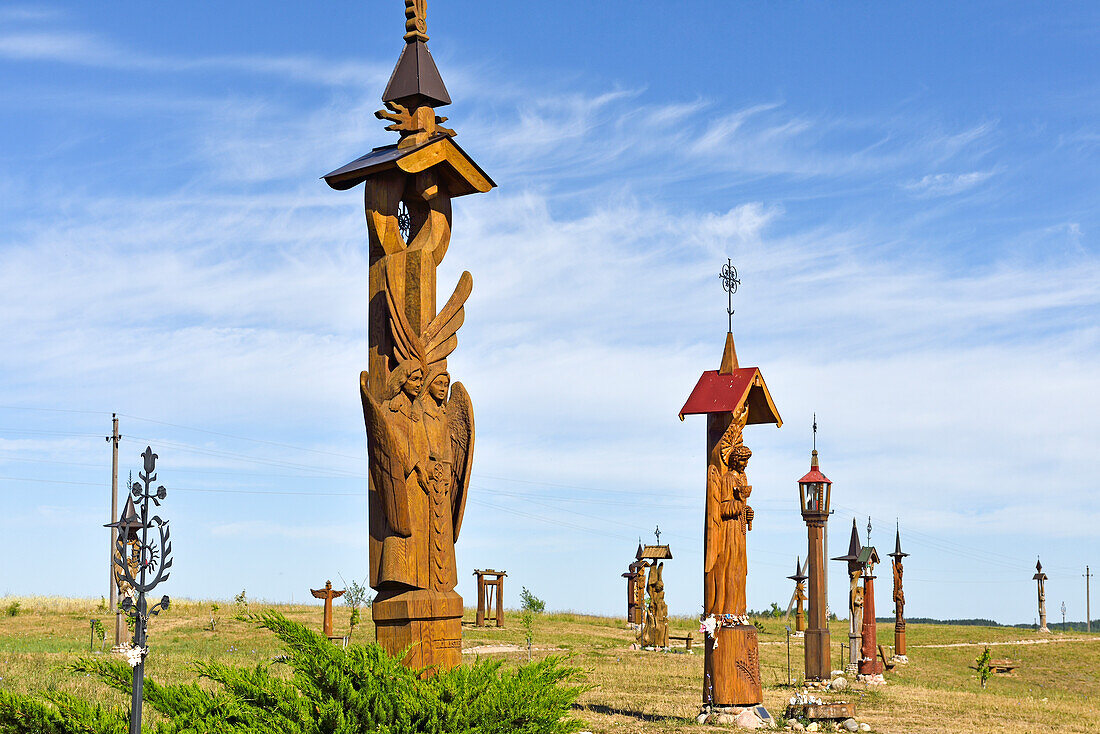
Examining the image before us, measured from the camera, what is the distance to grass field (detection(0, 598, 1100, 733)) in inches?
629

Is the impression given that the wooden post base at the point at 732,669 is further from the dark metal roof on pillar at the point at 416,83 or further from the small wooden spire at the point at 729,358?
the dark metal roof on pillar at the point at 416,83

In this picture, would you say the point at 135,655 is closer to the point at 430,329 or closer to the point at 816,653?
the point at 430,329

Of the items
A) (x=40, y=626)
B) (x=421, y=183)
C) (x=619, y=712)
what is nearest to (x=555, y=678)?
(x=421, y=183)

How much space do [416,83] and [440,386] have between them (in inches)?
104

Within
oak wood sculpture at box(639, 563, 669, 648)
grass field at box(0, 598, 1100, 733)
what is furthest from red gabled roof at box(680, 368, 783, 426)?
oak wood sculpture at box(639, 563, 669, 648)

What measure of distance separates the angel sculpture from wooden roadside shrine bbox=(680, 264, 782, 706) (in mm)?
6918

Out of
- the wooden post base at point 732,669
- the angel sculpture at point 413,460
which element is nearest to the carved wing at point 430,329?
the angel sculpture at point 413,460

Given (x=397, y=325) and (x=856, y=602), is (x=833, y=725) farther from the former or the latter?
(x=856, y=602)

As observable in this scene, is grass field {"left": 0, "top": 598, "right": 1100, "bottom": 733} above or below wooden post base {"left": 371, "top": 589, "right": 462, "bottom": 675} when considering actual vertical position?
below

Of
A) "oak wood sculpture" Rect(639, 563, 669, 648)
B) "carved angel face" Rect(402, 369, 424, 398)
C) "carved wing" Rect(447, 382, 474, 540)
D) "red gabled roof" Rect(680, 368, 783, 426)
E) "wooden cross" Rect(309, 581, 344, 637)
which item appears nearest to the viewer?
"carved angel face" Rect(402, 369, 424, 398)

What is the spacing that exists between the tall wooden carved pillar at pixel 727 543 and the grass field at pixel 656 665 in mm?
861

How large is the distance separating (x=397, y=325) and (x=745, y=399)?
7.77m

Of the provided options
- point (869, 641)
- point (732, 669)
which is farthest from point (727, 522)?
point (869, 641)

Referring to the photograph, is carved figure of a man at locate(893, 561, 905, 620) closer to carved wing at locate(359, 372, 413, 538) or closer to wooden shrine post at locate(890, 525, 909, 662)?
wooden shrine post at locate(890, 525, 909, 662)
